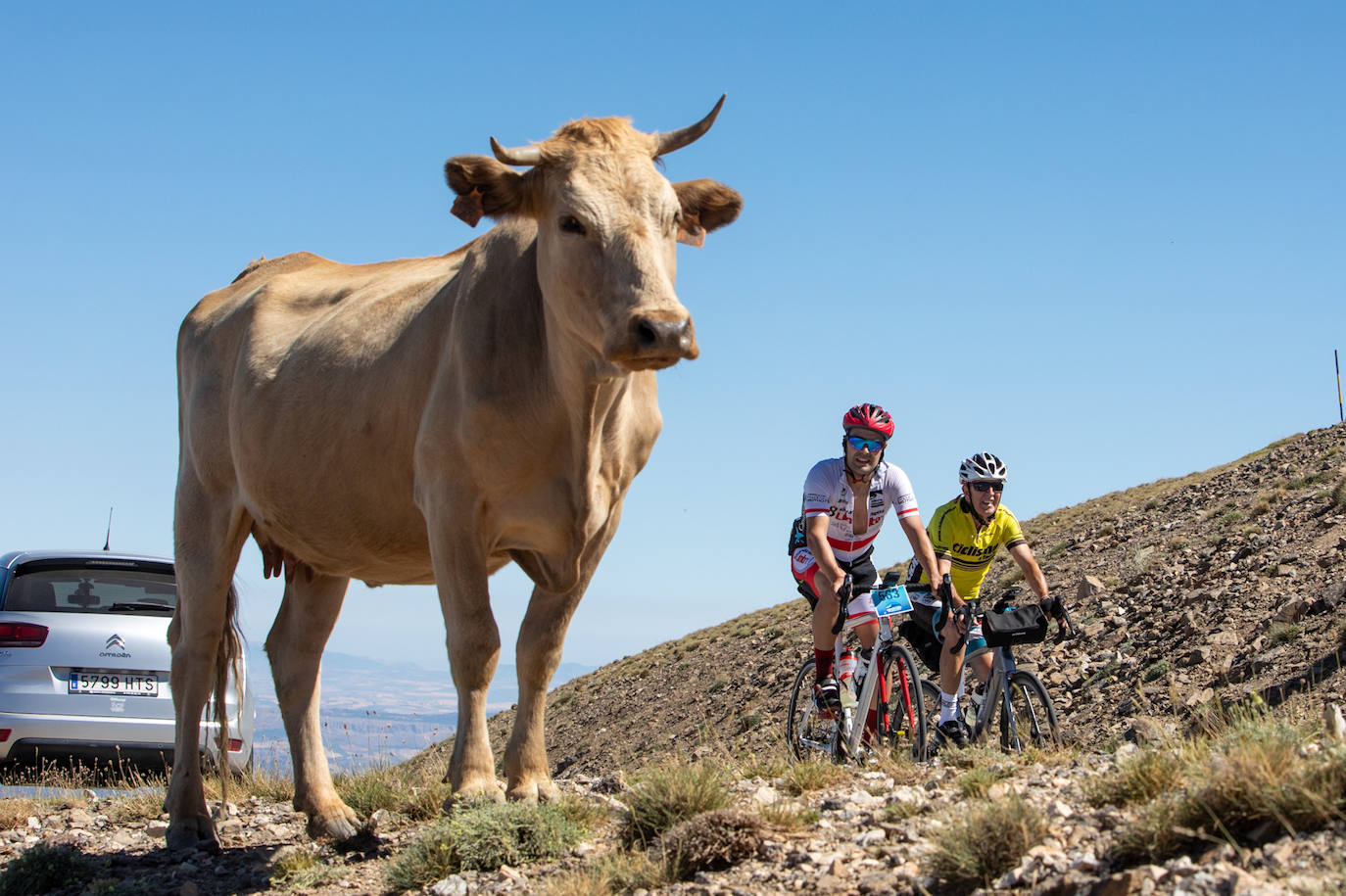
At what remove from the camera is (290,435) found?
8172 millimetres

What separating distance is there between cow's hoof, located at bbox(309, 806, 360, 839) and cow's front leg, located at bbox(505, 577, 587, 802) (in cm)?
126

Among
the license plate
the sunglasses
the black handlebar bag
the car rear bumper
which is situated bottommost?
the car rear bumper

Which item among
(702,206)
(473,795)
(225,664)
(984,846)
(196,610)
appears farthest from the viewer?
(225,664)

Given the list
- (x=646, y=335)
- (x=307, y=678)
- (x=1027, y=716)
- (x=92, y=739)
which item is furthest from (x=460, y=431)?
(x=92, y=739)

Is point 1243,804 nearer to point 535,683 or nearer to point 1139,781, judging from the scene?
point 1139,781

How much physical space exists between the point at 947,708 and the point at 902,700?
15.0 inches

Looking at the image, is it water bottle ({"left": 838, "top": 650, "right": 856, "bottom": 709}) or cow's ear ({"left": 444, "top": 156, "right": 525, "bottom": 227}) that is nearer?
cow's ear ({"left": 444, "top": 156, "right": 525, "bottom": 227})

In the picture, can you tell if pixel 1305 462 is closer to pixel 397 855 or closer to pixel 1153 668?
pixel 1153 668

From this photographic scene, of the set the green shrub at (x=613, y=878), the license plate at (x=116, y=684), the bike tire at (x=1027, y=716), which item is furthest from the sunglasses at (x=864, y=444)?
the license plate at (x=116, y=684)

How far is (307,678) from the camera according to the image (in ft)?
29.3

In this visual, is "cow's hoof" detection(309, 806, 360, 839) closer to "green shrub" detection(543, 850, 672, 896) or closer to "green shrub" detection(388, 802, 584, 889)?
"green shrub" detection(388, 802, 584, 889)

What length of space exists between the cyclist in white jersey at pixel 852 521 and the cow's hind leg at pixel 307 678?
3.42m

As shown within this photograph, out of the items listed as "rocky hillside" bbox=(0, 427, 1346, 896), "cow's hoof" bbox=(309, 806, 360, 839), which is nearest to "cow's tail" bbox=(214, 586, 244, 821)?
"rocky hillside" bbox=(0, 427, 1346, 896)

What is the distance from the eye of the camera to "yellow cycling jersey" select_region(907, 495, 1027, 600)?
9797 mm
